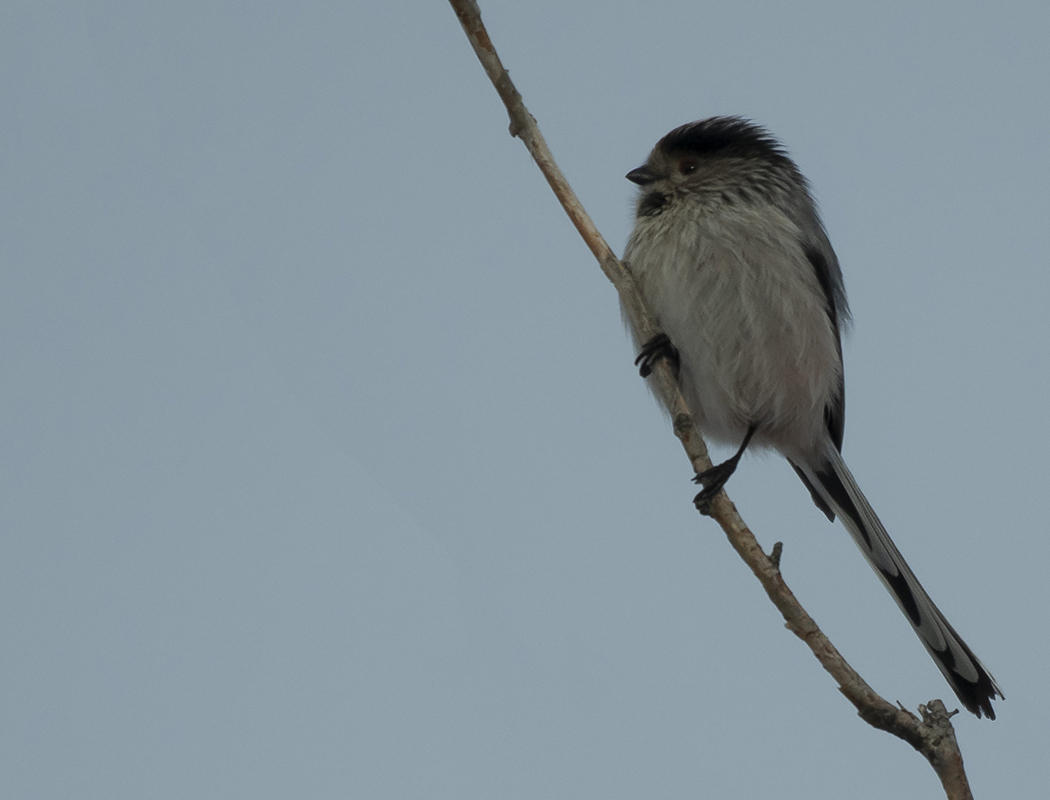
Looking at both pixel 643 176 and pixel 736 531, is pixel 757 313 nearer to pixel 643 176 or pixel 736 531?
pixel 643 176

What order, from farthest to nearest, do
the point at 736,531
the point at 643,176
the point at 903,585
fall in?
the point at 643,176, the point at 903,585, the point at 736,531

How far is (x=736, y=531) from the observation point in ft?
9.71

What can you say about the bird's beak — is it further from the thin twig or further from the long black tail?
the long black tail

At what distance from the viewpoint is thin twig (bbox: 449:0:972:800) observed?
8.67ft

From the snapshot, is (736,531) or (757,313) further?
(757,313)

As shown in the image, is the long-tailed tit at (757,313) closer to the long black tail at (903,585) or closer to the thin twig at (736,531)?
the long black tail at (903,585)

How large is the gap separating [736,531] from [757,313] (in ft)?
4.22

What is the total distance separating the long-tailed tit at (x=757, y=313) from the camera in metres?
3.95

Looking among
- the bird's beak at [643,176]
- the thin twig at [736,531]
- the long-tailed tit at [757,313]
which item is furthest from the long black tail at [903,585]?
the bird's beak at [643,176]

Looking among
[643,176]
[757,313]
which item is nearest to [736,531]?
[757,313]

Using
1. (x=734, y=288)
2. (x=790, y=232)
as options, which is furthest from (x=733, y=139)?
(x=734, y=288)

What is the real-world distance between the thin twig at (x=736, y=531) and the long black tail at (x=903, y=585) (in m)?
0.98

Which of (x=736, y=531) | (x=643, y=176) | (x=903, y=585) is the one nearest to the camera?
(x=736, y=531)

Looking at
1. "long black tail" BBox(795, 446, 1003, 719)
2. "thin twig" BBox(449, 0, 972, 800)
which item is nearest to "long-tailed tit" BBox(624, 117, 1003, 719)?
"long black tail" BBox(795, 446, 1003, 719)
